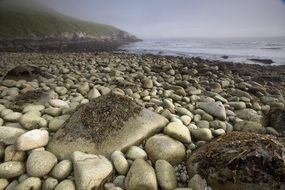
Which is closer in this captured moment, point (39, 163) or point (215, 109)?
point (39, 163)

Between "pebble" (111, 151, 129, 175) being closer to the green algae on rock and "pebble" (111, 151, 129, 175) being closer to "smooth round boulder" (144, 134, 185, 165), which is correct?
"smooth round boulder" (144, 134, 185, 165)

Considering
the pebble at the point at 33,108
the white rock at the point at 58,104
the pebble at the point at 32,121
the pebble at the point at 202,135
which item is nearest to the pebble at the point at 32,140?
the pebble at the point at 32,121

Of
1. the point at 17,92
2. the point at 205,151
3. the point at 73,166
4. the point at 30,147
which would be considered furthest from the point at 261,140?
the point at 17,92

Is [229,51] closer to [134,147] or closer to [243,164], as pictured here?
[134,147]

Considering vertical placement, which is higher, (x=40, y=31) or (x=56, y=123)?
(x=56, y=123)

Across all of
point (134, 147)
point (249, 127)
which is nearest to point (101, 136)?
point (134, 147)

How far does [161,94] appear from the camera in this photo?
761 cm

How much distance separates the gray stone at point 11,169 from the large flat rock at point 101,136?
54cm

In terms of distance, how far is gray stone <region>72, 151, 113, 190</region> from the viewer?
3.61 meters

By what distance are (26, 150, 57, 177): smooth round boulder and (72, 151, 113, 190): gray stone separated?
1.07 ft

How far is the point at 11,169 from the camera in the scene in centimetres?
387

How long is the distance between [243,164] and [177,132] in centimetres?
129

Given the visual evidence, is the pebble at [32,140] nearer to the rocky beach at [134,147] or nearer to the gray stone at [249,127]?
the rocky beach at [134,147]

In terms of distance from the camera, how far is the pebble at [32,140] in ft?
13.7
